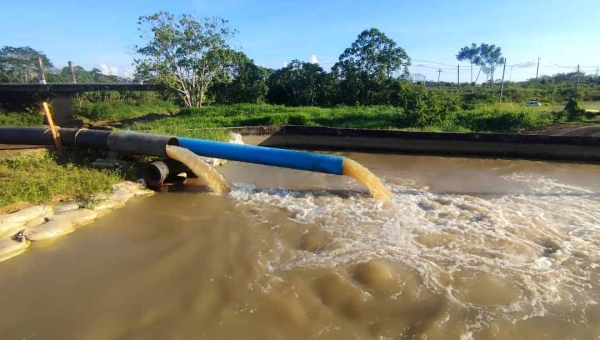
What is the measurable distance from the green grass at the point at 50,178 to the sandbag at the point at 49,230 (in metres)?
0.87

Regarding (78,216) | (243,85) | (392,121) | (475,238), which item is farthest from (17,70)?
(475,238)

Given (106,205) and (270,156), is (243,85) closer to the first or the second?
(270,156)

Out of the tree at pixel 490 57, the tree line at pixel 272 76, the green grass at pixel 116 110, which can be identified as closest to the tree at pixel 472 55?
the tree at pixel 490 57

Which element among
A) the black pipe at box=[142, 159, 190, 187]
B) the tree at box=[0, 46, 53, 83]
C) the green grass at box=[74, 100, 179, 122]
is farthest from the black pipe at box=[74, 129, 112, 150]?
the tree at box=[0, 46, 53, 83]

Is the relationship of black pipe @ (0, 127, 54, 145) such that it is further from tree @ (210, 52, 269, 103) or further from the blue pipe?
tree @ (210, 52, 269, 103)

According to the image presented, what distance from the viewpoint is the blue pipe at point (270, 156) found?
22.5ft

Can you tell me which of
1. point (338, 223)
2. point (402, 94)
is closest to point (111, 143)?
point (338, 223)

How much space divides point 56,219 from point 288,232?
346 cm

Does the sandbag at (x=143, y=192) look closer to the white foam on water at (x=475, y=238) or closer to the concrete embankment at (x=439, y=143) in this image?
the white foam on water at (x=475, y=238)

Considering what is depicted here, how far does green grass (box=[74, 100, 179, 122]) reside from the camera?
956 inches

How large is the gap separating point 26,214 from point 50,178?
1499 millimetres

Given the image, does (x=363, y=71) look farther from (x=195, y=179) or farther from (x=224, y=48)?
(x=195, y=179)

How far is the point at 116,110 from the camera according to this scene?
25578mm

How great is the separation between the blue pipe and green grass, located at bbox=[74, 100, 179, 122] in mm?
20087
